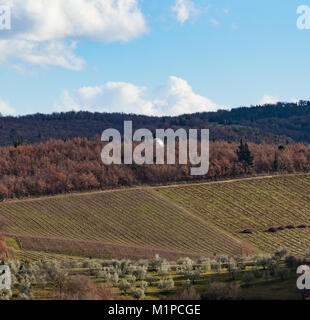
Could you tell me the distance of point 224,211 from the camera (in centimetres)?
10806

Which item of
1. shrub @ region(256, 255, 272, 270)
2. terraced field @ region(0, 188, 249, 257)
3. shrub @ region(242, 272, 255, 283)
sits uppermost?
terraced field @ region(0, 188, 249, 257)

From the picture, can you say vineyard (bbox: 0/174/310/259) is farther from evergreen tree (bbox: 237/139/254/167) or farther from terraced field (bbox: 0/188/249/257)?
evergreen tree (bbox: 237/139/254/167)

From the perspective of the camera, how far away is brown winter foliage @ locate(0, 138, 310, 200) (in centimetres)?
12281

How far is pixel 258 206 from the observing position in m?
111

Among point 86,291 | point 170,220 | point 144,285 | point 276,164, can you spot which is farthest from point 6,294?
point 276,164

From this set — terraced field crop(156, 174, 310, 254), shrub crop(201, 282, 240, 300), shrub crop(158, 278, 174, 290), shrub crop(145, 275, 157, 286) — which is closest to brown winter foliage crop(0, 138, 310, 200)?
terraced field crop(156, 174, 310, 254)

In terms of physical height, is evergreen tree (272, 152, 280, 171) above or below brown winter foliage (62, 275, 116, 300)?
above

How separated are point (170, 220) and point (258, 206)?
19424 millimetres

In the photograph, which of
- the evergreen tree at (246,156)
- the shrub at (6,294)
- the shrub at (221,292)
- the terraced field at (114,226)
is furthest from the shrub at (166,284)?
the evergreen tree at (246,156)

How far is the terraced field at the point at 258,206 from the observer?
95125mm

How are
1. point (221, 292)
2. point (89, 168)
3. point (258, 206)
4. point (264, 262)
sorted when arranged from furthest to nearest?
point (89, 168) → point (258, 206) → point (264, 262) → point (221, 292)

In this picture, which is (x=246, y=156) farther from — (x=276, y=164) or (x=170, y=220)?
(x=170, y=220)

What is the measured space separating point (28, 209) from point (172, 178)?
3464 centimetres

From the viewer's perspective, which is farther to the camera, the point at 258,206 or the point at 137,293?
the point at 258,206
